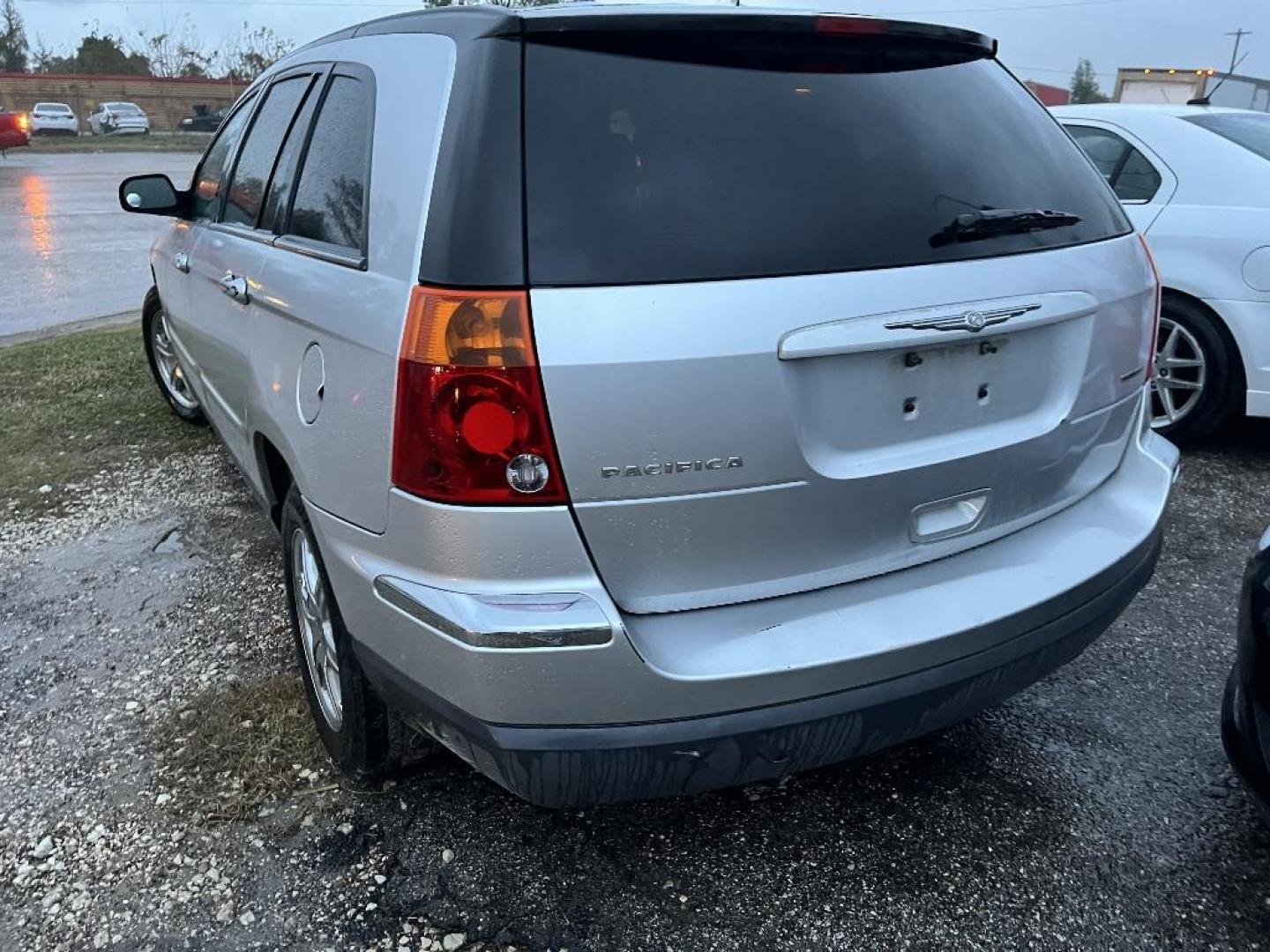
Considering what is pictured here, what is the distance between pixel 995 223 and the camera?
212cm

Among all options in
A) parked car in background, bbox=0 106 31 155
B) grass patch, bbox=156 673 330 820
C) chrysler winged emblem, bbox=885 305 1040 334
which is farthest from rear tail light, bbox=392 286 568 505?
parked car in background, bbox=0 106 31 155

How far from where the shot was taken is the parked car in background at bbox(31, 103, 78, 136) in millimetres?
41500

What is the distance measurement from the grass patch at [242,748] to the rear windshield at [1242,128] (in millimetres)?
4772

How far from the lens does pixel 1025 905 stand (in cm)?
222

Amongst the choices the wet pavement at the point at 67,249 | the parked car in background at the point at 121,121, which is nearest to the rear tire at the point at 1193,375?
the wet pavement at the point at 67,249

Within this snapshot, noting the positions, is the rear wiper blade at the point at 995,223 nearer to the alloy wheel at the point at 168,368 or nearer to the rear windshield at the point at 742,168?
the rear windshield at the point at 742,168

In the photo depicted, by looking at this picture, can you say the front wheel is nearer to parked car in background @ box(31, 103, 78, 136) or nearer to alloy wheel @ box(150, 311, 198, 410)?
alloy wheel @ box(150, 311, 198, 410)

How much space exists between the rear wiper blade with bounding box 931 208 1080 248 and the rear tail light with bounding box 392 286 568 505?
0.86 m

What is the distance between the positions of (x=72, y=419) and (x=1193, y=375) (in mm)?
5710

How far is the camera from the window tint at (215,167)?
378 cm

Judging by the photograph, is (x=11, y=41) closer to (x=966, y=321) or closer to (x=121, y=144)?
(x=121, y=144)

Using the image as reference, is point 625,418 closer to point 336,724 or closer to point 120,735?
point 336,724

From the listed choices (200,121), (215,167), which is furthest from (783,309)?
(200,121)

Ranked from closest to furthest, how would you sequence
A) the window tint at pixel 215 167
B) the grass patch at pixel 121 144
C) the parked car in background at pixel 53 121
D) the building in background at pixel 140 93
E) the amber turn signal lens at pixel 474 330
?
the amber turn signal lens at pixel 474 330, the window tint at pixel 215 167, the grass patch at pixel 121 144, the parked car in background at pixel 53 121, the building in background at pixel 140 93
